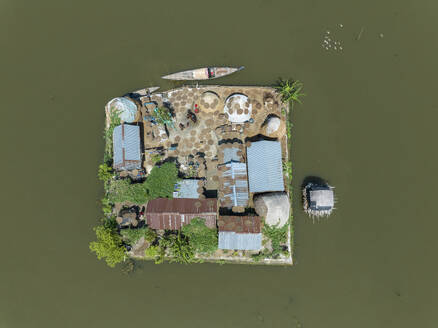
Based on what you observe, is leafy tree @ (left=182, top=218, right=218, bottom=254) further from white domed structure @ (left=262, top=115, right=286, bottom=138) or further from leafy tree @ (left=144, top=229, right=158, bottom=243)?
white domed structure @ (left=262, top=115, right=286, bottom=138)

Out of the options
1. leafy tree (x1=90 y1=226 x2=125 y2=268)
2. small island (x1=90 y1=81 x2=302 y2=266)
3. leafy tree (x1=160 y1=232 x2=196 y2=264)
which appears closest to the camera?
leafy tree (x1=90 y1=226 x2=125 y2=268)

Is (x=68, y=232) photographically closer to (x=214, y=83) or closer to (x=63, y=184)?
(x=63, y=184)

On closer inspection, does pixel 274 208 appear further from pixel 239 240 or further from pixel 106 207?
pixel 106 207

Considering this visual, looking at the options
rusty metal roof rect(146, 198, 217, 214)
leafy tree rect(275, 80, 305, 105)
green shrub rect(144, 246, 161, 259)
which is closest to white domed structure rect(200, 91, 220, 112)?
leafy tree rect(275, 80, 305, 105)

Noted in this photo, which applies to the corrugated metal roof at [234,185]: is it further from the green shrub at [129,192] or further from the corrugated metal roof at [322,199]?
the green shrub at [129,192]

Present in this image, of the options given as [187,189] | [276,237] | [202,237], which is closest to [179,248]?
[202,237]

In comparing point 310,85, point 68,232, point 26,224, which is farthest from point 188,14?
point 26,224
